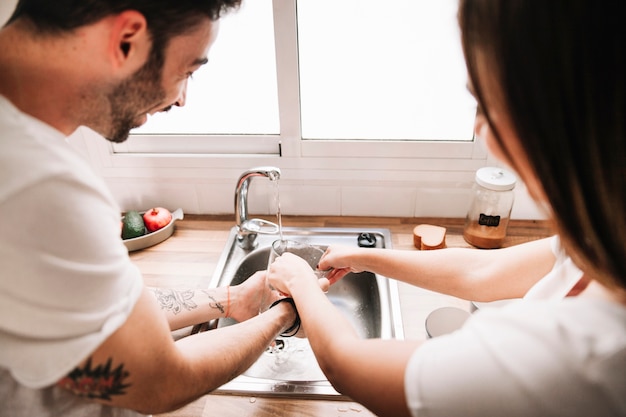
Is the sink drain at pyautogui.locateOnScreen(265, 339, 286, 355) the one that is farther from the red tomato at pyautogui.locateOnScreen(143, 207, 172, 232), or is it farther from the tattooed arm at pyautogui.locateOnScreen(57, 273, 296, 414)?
the red tomato at pyautogui.locateOnScreen(143, 207, 172, 232)

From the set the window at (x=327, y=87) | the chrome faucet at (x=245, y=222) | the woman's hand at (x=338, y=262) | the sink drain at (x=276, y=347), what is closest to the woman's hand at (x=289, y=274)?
the woman's hand at (x=338, y=262)

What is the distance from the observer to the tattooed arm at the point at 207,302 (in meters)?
0.99

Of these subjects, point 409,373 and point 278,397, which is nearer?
point 409,373

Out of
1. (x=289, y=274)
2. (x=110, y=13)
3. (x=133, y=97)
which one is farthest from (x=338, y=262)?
(x=110, y=13)

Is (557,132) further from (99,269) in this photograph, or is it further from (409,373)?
(99,269)

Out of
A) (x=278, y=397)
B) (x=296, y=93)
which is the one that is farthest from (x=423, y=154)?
(x=278, y=397)

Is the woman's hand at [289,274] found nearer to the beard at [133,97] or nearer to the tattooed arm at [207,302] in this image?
the tattooed arm at [207,302]

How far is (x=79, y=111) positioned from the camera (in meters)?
0.62

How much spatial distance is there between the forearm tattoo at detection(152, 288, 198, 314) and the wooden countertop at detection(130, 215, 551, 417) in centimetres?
11

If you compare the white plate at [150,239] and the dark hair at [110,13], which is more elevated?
the dark hair at [110,13]

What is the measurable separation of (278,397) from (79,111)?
2.12ft

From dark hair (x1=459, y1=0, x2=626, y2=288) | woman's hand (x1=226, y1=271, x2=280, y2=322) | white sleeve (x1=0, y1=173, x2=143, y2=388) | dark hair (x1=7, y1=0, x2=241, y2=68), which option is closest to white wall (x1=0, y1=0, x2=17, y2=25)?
dark hair (x1=7, y1=0, x2=241, y2=68)

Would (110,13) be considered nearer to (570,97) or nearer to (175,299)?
(570,97)

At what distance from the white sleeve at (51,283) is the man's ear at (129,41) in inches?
7.4
